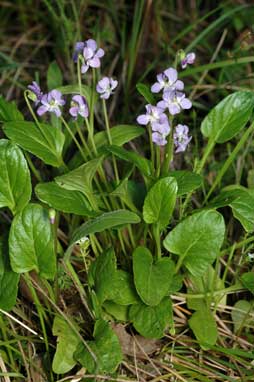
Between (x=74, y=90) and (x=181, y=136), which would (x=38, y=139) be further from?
(x=181, y=136)

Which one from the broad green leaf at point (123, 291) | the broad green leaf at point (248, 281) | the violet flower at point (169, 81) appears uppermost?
the violet flower at point (169, 81)

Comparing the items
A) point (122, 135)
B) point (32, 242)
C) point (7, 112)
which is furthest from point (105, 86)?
point (32, 242)

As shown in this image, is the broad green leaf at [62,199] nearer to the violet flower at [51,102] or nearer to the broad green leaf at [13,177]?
the broad green leaf at [13,177]

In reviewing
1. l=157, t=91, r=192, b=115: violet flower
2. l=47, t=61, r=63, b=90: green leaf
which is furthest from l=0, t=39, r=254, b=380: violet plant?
l=47, t=61, r=63, b=90: green leaf

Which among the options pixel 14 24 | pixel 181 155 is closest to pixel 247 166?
pixel 181 155

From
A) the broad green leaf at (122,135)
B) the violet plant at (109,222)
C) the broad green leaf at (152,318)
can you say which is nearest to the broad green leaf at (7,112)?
the violet plant at (109,222)
